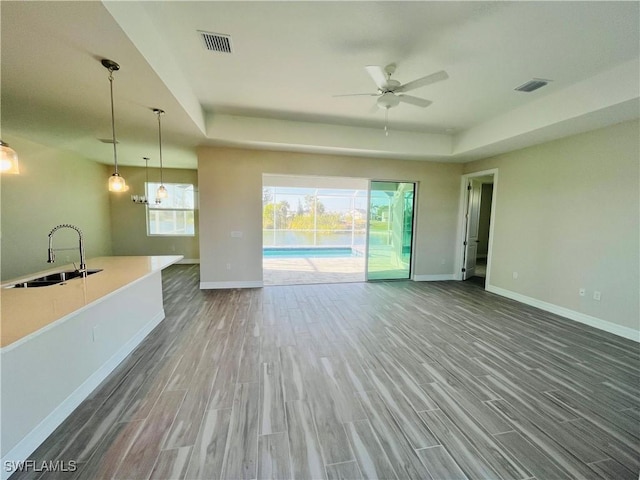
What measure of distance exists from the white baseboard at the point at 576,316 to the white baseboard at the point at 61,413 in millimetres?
5772

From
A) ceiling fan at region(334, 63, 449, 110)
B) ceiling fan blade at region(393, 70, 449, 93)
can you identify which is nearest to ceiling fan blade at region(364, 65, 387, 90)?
ceiling fan at region(334, 63, 449, 110)

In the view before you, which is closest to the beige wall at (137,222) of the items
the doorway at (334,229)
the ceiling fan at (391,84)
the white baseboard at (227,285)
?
the doorway at (334,229)

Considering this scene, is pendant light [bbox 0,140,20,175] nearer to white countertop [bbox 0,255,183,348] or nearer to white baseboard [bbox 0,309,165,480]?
white countertop [bbox 0,255,183,348]

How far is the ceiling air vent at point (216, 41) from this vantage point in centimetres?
227

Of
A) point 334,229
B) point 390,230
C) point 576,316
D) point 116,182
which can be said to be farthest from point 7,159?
point 334,229

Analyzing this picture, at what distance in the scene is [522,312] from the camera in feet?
13.2

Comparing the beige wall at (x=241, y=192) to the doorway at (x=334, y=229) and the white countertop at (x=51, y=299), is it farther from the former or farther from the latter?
the white countertop at (x=51, y=299)

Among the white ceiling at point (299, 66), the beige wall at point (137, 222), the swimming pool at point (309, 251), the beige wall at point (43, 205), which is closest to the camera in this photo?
the white ceiling at point (299, 66)

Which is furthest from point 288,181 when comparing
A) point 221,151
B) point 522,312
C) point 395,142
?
point 522,312

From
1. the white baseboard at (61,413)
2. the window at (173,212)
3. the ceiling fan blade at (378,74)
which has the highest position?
the ceiling fan blade at (378,74)

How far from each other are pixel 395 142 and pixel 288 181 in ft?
15.2

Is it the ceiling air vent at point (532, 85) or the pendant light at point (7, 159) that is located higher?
the ceiling air vent at point (532, 85)

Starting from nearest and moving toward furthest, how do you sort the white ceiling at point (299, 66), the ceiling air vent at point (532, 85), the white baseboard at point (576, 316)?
the white ceiling at point (299, 66) → the ceiling air vent at point (532, 85) → the white baseboard at point (576, 316)

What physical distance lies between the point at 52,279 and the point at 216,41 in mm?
2864
